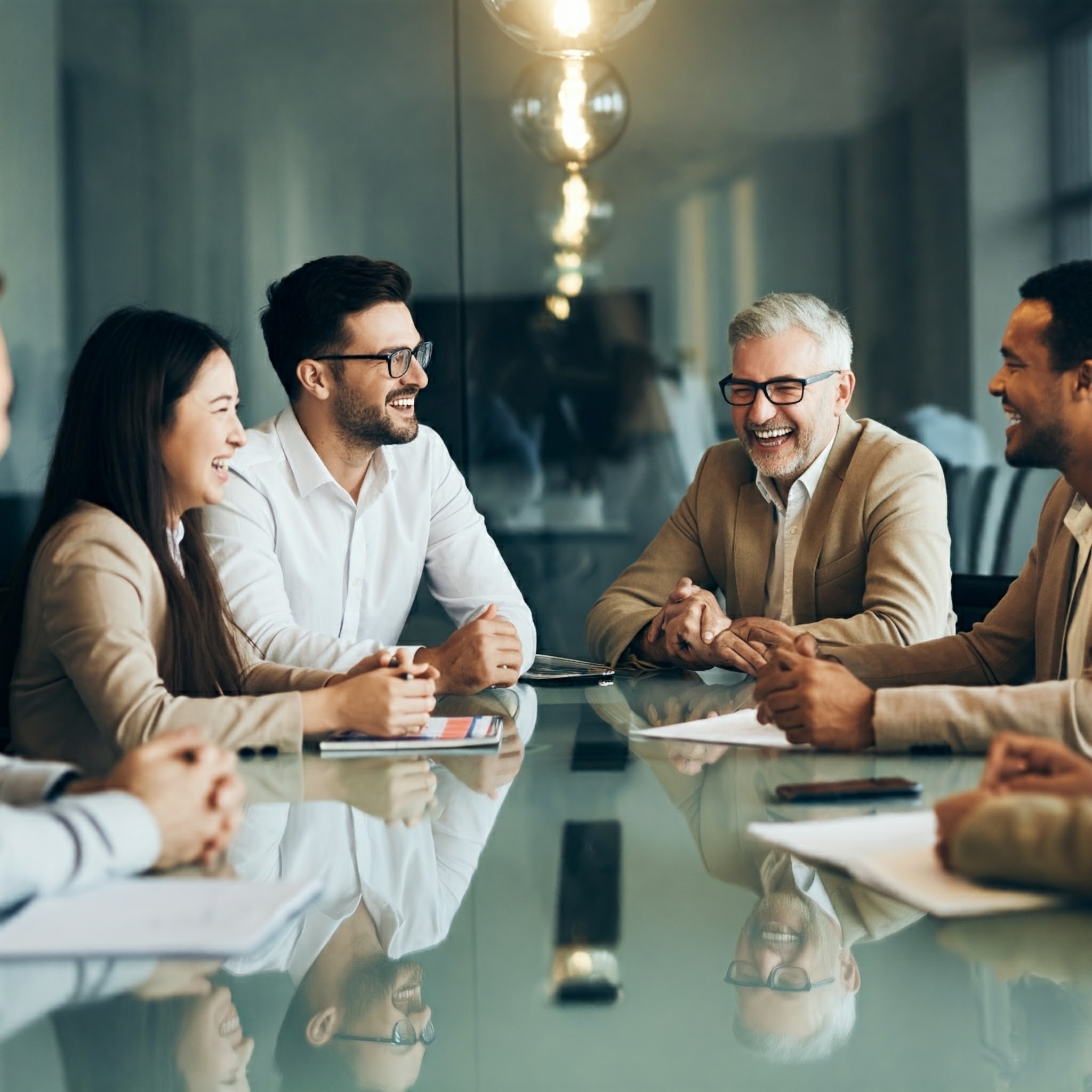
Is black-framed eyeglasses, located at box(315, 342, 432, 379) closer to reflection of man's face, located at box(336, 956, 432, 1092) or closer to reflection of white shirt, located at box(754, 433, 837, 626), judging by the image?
reflection of white shirt, located at box(754, 433, 837, 626)

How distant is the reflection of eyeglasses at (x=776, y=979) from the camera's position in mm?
913

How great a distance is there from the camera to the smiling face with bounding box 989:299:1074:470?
220cm

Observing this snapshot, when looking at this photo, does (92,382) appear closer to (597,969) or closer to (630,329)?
(597,969)

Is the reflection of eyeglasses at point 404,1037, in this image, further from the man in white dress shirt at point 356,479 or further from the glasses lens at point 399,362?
the glasses lens at point 399,362

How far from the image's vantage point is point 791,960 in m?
0.96

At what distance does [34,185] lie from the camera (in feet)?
15.9

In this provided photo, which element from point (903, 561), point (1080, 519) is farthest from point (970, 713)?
point (903, 561)

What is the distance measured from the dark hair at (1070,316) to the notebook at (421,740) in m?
1.14

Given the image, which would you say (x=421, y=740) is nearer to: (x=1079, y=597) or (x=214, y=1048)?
(x=214, y=1048)

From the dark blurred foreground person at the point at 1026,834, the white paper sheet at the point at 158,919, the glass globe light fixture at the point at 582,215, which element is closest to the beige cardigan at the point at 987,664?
the dark blurred foreground person at the point at 1026,834

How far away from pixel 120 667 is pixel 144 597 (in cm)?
17

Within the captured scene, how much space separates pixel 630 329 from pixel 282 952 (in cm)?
415

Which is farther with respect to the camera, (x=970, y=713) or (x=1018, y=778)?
(x=970, y=713)

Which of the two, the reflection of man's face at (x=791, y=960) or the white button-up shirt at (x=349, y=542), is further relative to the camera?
the white button-up shirt at (x=349, y=542)
